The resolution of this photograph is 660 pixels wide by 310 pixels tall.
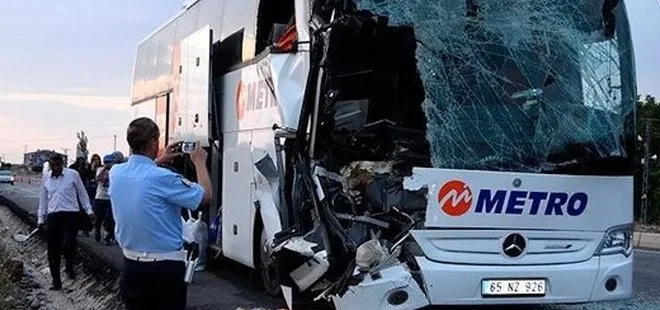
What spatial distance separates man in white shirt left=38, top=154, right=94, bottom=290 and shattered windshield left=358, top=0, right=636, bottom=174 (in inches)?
216

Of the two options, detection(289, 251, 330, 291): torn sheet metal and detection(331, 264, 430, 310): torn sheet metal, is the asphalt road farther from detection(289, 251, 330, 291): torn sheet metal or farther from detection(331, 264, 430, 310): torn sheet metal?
detection(331, 264, 430, 310): torn sheet metal

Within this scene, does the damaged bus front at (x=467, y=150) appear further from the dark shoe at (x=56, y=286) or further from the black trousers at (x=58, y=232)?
the dark shoe at (x=56, y=286)

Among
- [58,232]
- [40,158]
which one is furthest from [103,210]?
[40,158]

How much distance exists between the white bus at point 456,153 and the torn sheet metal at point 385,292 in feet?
0.03

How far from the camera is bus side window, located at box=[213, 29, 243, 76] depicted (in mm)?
9953

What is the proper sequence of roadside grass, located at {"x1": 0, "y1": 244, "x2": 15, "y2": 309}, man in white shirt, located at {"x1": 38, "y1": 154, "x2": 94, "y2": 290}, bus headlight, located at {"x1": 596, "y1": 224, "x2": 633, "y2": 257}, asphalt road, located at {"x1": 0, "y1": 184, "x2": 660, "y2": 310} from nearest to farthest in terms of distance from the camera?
1. bus headlight, located at {"x1": 596, "y1": 224, "x2": 633, "y2": 257}
2. asphalt road, located at {"x1": 0, "y1": 184, "x2": 660, "y2": 310}
3. roadside grass, located at {"x1": 0, "y1": 244, "x2": 15, "y2": 309}
4. man in white shirt, located at {"x1": 38, "y1": 154, "x2": 94, "y2": 290}

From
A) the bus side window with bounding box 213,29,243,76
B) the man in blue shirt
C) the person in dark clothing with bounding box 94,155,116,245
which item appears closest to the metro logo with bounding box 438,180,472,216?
the man in blue shirt

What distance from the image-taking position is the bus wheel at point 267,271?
8727 mm

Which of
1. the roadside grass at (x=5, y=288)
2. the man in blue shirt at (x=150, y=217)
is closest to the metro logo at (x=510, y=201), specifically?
the man in blue shirt at (x=150, y=217)

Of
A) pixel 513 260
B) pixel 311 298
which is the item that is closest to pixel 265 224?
pixel 311 298

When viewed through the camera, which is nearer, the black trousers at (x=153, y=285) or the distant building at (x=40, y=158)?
the black trousers at (x=153, y=285)

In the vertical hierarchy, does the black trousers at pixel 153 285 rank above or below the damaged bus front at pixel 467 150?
below

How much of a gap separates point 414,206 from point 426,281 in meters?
0.56

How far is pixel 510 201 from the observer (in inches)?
270
